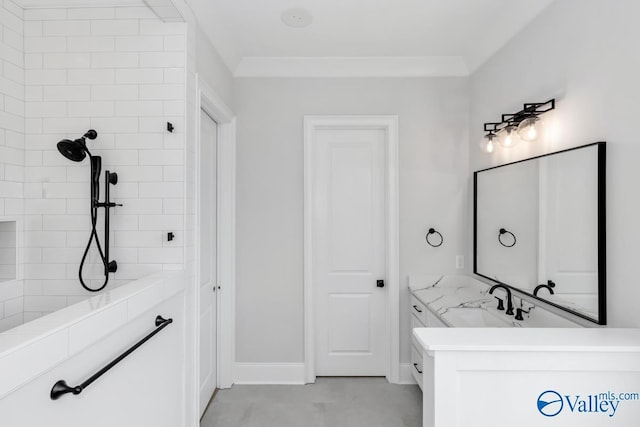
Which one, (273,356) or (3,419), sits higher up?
(3,419)

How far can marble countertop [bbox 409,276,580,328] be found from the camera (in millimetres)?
2008

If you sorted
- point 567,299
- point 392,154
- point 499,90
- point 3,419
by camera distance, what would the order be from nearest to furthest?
point 3,419 < point 567,299 < point 499,90 < point 392,154

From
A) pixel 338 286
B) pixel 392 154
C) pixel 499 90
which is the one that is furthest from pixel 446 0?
pixel 338 286

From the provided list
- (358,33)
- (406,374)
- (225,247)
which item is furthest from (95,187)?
(406,374)

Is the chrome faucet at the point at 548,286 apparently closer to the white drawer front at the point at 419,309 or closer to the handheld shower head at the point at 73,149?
the white drawer front at the point at 419,309

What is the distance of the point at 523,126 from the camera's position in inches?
83.2

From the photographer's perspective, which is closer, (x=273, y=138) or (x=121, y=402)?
(x=121, y=402)

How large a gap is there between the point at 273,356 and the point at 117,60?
7.84 ft

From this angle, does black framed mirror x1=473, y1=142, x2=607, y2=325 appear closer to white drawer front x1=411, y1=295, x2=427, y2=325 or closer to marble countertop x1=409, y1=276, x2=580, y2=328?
marble countertop x1=409, y1=276, x2=580, y2=328

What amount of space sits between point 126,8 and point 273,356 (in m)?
2.61

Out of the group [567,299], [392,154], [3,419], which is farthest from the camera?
[392,154]

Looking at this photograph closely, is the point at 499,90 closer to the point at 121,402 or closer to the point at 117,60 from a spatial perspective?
the point at 117,60

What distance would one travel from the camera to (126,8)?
78.3 inches

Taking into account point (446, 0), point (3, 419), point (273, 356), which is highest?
point (446, 0)
